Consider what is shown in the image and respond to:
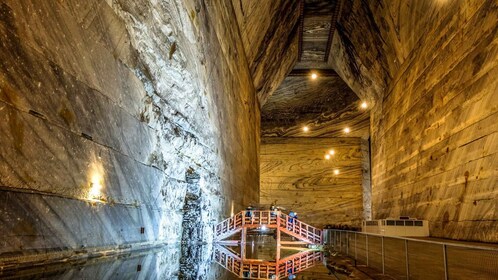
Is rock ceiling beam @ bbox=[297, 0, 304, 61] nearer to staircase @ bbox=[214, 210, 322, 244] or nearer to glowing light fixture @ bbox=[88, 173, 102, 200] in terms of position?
staircase @ bbox=[214, 210, 322, 244]

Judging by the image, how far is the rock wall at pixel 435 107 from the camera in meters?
6.76

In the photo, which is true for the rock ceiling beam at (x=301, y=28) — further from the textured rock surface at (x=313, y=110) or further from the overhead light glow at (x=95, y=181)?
the overhead light glow at (x=95, y=181)

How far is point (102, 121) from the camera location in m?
4.75

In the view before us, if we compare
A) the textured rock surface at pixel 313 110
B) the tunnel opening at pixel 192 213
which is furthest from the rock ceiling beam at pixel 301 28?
the tunnel opening at pixel 192 213

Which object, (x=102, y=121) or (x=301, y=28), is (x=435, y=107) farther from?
(x=301, y=28)

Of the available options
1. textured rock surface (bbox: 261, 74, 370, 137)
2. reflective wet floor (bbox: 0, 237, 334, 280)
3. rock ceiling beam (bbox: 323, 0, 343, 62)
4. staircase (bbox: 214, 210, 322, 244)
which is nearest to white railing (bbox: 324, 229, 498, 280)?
reflective wet floor (bbox: 0, 237, 334, 280)

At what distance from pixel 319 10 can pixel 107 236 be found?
1353cm

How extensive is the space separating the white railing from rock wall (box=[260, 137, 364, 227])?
1599cm

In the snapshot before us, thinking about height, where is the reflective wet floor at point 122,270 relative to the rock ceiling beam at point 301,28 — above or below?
below

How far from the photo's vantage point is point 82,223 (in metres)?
4.25

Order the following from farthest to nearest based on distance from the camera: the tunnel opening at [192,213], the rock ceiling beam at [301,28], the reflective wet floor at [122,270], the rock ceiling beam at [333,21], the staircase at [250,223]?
the rock ceiling beam at [301,28] < the rock ceiling beam at [333,21] < the staircase at [250,223] < the tunnel opening at [192,213] < the reflective wet floor at [122,270]

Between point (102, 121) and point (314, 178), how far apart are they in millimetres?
20044

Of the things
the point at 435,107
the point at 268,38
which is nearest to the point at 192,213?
the point at 435,107

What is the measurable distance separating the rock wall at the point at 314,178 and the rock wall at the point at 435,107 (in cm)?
811
